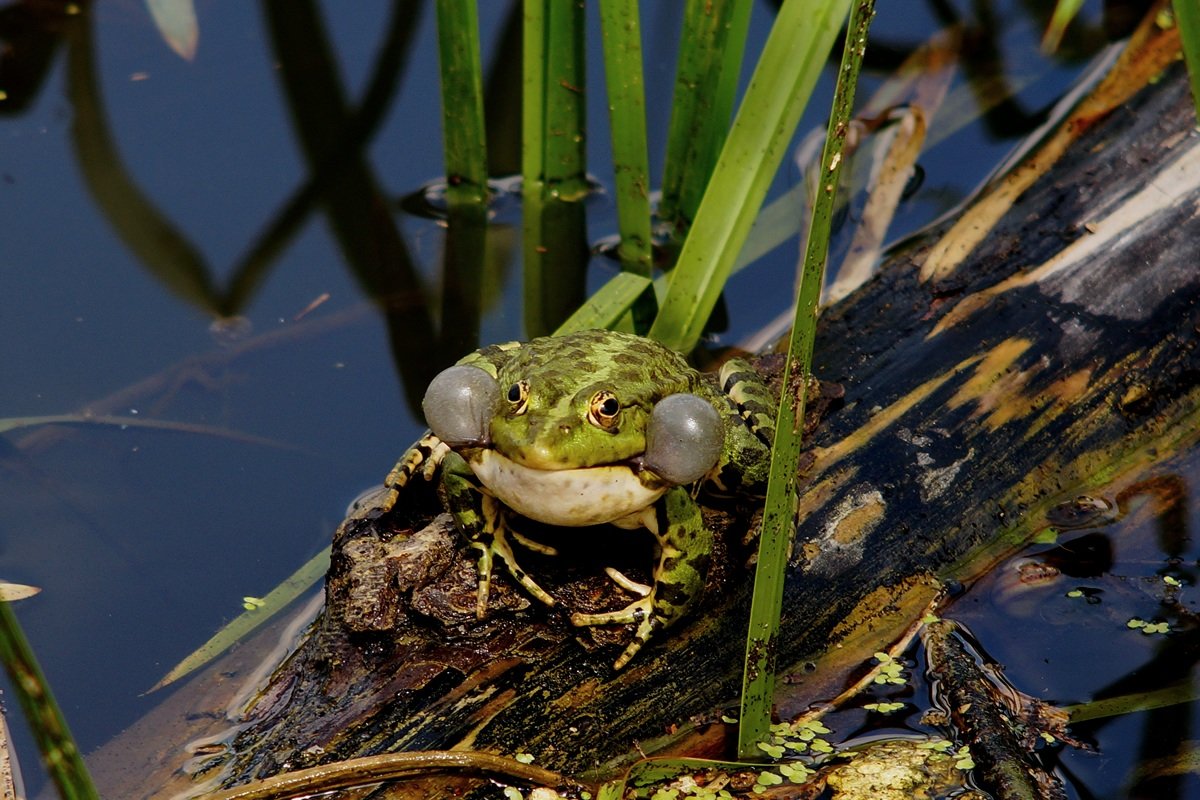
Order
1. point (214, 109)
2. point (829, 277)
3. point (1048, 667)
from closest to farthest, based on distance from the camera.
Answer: point (1048, 667)
point (829, 277)
point (214, 109)

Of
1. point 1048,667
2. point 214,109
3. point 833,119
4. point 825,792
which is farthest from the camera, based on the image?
point 214,109

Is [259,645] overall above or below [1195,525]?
below

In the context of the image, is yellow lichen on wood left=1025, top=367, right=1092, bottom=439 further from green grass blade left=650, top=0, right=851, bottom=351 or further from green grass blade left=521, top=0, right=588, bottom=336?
green grass blade left=521, top=0, right=588, bottom=336

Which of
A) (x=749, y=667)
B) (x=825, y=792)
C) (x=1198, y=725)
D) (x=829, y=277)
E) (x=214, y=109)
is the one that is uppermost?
(x=214, y=109)

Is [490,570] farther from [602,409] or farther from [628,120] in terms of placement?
[628,120]

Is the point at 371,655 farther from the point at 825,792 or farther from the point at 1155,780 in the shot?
the point at 1155,780

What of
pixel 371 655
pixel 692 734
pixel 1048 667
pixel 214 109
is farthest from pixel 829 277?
pixel 214 109

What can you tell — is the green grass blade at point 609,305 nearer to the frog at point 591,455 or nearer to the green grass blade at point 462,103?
the frog at point 591,455
